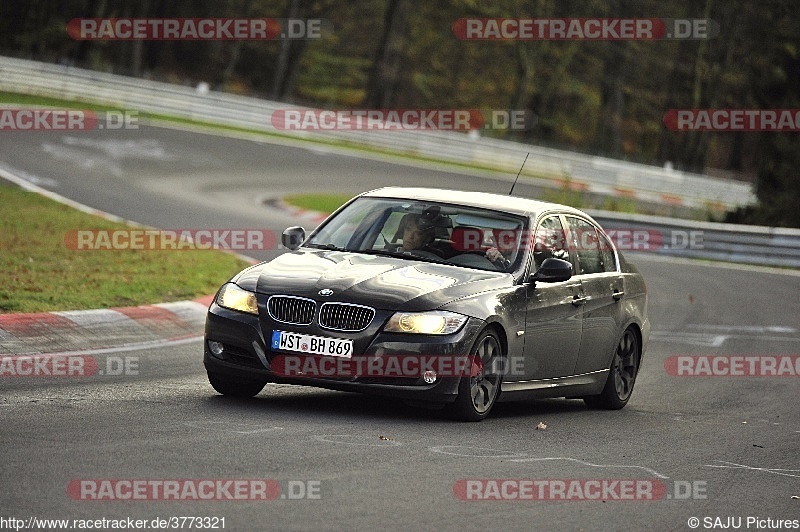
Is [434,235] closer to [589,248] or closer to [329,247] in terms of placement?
[329,247]

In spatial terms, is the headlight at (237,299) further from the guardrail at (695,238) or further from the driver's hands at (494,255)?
the guardrail at (695,238)

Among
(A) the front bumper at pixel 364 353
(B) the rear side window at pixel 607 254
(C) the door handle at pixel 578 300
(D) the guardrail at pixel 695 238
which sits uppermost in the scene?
(B) the rear side window at pixel 607 254

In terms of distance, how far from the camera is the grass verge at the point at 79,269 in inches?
526

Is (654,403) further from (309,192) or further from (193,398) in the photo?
(309,192)

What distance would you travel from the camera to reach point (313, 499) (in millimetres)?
6586

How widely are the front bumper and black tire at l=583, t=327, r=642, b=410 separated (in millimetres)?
2584

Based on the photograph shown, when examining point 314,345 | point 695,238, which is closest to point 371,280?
point 314,345

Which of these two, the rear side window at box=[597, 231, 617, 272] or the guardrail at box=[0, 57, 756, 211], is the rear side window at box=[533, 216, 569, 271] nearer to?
the rear side window at box=[597, 231, 617, 272]

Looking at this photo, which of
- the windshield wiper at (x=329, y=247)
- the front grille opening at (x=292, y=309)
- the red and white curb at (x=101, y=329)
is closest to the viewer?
the front grille opening at (x=292, y=309)

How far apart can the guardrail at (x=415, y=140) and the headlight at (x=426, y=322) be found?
30719 millimetres

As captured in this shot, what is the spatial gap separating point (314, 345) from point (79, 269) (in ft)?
24.2

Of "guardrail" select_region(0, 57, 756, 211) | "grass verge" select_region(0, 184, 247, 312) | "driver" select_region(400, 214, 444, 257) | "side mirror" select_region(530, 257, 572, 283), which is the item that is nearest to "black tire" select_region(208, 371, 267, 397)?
"driver" select_region(400, 214, 444, 257)

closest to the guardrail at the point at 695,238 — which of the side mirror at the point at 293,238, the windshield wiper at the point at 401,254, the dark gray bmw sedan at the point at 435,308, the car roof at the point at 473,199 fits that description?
the dark gray bmw sedan at the point at 435,308

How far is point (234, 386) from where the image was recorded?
9586 millimetres
